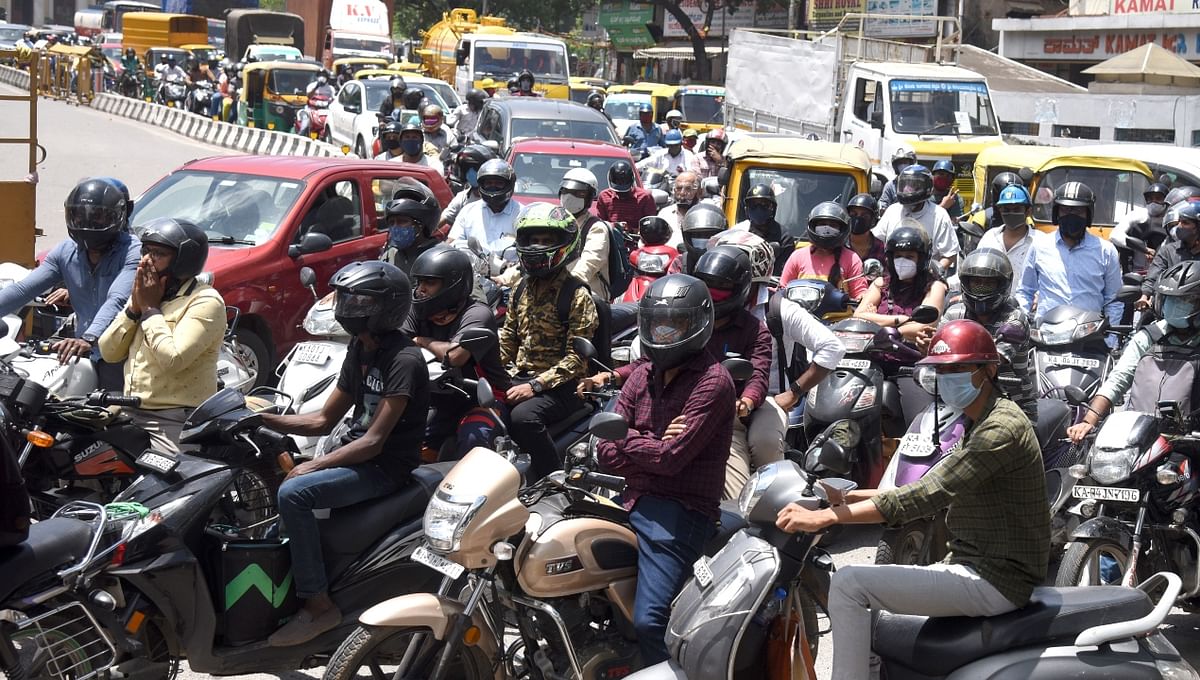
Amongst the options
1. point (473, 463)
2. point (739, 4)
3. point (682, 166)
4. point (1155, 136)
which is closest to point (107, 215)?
point (473, 463)

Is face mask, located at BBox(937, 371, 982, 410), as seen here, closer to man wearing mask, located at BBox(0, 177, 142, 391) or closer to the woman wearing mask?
the woman wearing mask

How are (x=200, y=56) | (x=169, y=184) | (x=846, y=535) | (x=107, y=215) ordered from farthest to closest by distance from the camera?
(x=200, y=56), (x=169, y=184), (x=846, y=535), (x=107, y=215)

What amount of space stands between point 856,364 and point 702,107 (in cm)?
2260

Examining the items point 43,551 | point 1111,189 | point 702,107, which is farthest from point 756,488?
point 702,107

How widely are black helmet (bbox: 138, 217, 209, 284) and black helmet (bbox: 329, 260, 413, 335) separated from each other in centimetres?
104

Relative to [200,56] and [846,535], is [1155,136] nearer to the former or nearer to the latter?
[846,535]

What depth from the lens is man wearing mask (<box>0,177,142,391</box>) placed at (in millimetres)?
7031

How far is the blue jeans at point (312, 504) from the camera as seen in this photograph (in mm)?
5215

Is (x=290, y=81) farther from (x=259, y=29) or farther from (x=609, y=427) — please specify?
(x=609, y=427)

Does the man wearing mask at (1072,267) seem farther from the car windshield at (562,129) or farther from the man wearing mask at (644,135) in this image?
the man wearing mask at (644,135)

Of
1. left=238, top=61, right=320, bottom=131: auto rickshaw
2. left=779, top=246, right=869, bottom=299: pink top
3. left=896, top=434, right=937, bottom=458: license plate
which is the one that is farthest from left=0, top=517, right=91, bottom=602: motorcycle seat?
left=238, top=61, right=320, bottom=131: auto rickshaw

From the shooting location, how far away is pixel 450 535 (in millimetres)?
4539

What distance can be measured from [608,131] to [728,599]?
13.2m

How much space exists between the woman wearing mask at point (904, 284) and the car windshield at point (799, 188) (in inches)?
128
